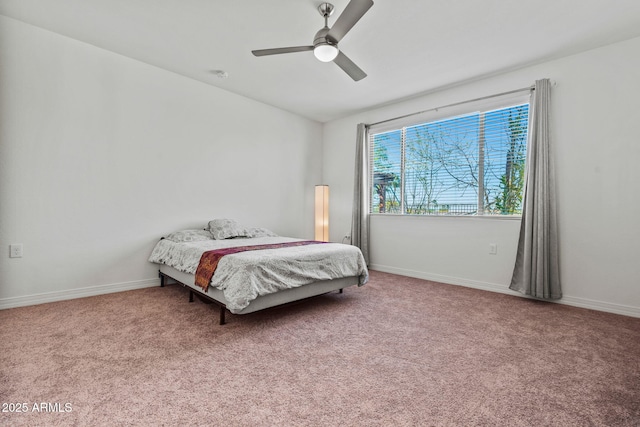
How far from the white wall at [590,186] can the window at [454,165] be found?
28 centimetres

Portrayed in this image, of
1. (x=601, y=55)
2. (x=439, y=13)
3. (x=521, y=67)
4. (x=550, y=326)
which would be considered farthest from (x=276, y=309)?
(x=601, y=55)

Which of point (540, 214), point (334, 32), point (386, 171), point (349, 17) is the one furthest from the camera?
point (386, 171)

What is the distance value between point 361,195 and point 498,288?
7.38 ft

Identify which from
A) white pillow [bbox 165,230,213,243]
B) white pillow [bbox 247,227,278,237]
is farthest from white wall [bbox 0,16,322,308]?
white pillow [bbox 247,227,278,237]

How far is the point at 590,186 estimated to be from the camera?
2.96 metres

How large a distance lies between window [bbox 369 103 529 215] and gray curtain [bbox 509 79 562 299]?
0.22 meters

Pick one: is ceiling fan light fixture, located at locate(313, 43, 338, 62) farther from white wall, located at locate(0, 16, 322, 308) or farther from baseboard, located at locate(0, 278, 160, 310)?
baseboard, located at locate(0, 278, 160, 310)

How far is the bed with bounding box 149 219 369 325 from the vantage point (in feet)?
7.55

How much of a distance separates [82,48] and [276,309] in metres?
3.27

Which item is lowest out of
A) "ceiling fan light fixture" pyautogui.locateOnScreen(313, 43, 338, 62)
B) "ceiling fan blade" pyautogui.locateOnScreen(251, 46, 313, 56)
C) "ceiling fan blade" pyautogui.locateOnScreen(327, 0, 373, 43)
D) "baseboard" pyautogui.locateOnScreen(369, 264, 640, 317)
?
"baseboard" pyautogui.locateOnScreen(369, 264, 640, 317)

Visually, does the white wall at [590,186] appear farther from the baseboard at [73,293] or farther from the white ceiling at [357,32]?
the baseboard at [73,293]

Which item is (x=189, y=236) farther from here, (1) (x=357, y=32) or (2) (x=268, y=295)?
(1) (x=357, y=32)

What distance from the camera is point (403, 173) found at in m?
4.49

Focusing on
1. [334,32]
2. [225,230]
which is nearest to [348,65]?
[334,32]
